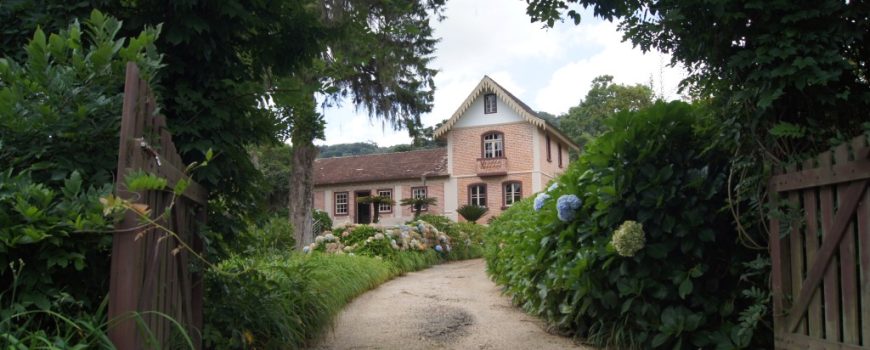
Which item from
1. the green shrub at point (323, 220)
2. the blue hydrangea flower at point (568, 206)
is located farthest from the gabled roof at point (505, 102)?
the blue hydrangea flower at point (568, 206)

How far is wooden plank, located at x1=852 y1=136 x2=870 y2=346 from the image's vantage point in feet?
8.71

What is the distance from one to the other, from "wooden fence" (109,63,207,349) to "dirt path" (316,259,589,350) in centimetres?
238

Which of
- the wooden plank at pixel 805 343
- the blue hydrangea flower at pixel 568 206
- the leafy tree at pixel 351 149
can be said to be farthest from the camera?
the leafy tree at pixel 351 149

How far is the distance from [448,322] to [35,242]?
14.5ft

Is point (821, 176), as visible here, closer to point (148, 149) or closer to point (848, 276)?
point (848, 276)

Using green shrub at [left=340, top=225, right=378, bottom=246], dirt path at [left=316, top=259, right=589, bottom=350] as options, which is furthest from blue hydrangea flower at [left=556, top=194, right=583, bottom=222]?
green shrub at [left=340, top=225, right=378, bottom=246]

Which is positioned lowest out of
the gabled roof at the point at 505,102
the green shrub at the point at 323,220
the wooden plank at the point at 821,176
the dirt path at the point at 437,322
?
the dirt path at the point at 437,322

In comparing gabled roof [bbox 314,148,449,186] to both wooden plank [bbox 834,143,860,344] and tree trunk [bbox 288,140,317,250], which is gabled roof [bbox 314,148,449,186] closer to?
tree trunk [bbox 288,140,317,250]

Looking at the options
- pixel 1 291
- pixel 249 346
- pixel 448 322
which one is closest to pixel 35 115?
pixel 1 291

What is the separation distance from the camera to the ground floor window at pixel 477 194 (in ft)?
90.1

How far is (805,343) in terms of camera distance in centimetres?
308

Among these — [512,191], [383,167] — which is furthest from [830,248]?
[383,167]

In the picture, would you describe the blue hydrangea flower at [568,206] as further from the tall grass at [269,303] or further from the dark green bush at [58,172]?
the dark green bush at [58,172]

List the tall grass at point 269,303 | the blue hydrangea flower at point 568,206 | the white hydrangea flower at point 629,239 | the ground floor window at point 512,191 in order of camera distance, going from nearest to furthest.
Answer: the tall grass at point 269,303 → the white hydrangea flower at point 629,239 → the blue hydrangea flower at point 568,206 → the ground floor window at point 512,191
